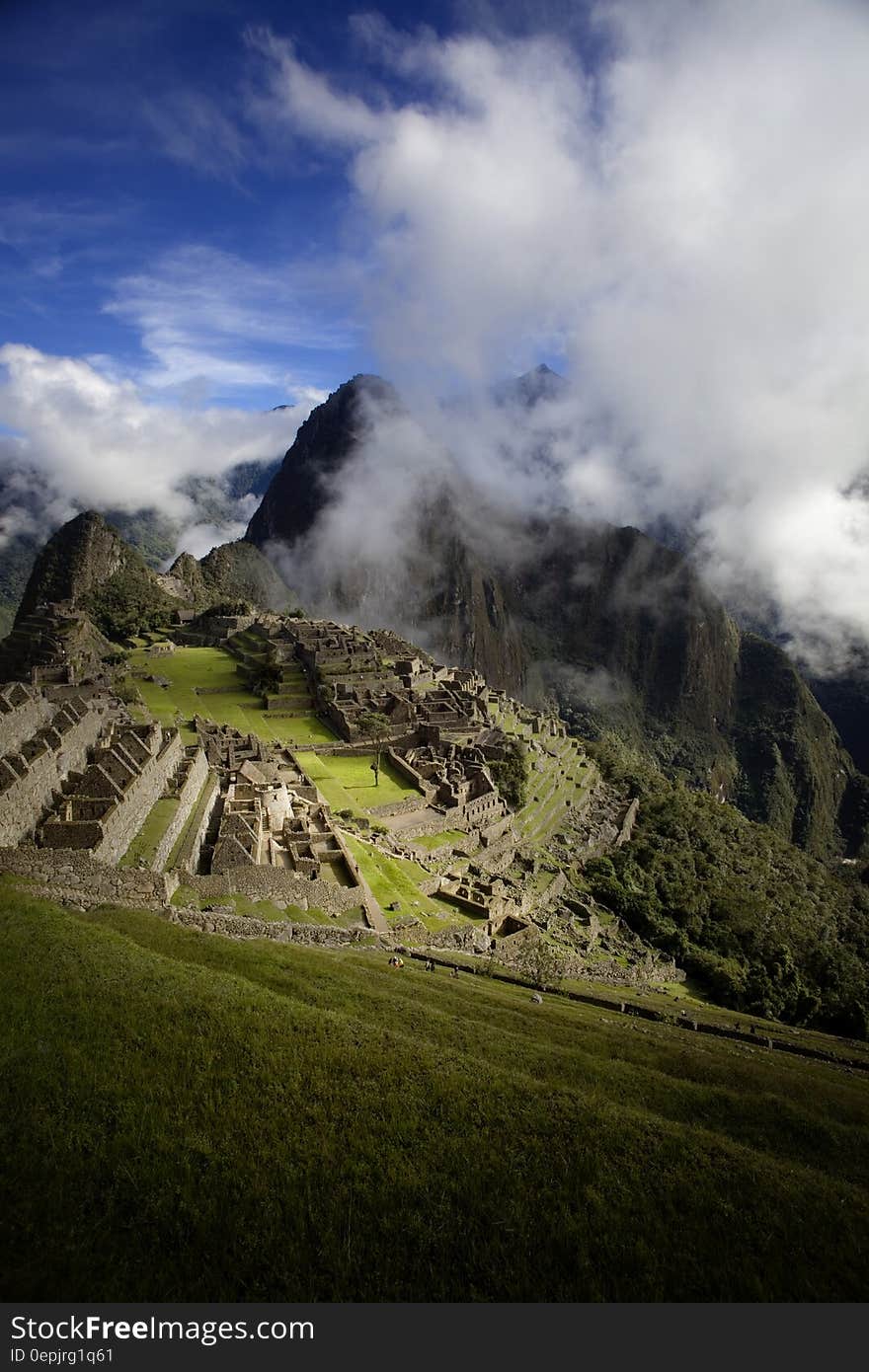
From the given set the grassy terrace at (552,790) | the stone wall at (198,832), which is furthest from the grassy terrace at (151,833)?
the grassy terrace at (552,790)

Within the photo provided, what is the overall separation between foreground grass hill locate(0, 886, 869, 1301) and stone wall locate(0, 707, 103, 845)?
627cm

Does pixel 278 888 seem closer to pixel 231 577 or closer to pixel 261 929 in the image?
pixel 261 929

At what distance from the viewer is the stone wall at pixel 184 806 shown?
2088 centimetres

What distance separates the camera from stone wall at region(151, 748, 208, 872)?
822 inches

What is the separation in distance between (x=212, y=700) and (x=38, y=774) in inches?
1288

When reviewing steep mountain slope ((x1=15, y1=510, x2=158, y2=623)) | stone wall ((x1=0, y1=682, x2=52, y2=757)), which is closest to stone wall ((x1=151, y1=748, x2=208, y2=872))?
stone wall ((x1=0, y1=682, x2=52, y2=757))

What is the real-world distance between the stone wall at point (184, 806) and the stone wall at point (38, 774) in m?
3.69

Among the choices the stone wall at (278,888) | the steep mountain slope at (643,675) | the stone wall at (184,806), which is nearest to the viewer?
the stone wall at (278,888)

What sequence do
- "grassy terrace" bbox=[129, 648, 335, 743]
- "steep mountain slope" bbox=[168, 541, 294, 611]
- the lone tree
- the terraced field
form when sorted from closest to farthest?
the terraced field < the lone tree < "grassy terrace" bbox=[129, 648, 335, 743] < "steep mountain slope" bbox=[168, 541, 294, 611]

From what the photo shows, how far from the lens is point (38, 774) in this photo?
20859 mm

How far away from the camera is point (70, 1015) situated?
1002 centimetres

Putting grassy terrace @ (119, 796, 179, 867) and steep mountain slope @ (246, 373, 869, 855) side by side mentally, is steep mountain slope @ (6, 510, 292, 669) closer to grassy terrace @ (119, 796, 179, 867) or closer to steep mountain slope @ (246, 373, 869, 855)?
grassy terrace @ (119, 796, 179, 867)

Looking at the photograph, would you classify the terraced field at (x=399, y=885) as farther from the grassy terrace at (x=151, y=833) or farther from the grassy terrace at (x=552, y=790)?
the grassy terrace at (x=552, y=790)
